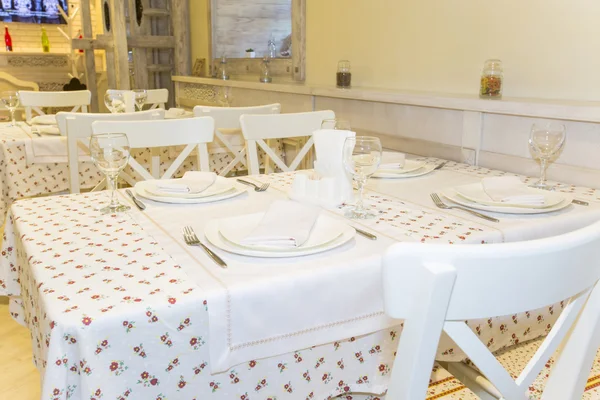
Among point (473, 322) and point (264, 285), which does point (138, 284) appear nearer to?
point (264, 285)

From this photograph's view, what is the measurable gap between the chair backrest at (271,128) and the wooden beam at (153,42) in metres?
3.37

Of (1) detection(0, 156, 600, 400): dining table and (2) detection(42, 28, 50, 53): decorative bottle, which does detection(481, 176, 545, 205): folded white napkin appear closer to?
(1) detection(0, 156, 600, 400): dining table

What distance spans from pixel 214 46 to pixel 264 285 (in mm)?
4149

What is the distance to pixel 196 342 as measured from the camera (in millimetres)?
830

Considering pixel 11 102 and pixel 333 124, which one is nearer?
pixel 333 124

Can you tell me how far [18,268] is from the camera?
1.23 m

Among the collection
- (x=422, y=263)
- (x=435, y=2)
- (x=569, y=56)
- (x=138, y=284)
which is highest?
(x=435, y=2)

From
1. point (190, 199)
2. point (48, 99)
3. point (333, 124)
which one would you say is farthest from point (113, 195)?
point (48, 99)

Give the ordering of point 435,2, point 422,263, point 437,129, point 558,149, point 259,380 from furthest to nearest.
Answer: point 435,2 < point 437,129 < point 558,149 < point 259,380 < point 422,263

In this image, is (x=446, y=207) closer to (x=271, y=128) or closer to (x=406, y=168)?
(x=406, y=168)

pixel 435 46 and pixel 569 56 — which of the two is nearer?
pixel 569 56

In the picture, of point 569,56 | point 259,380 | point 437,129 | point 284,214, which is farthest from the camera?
point 437,129

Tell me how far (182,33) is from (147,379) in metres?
4.89

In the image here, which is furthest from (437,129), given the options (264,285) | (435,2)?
(264,285)
